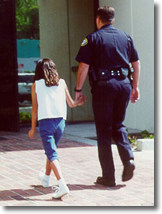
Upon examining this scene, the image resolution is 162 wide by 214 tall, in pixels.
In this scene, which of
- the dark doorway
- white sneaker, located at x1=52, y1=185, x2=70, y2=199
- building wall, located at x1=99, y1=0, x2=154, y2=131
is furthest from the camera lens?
the dark doorway

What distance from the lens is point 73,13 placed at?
12812mm

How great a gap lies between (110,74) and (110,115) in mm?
488

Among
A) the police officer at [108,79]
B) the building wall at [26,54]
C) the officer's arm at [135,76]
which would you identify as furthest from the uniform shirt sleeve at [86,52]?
the building wall at [26,54]

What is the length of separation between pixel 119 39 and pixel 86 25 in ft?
23.9

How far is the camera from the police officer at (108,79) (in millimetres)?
5766

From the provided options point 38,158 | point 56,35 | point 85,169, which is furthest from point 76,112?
point 85,169

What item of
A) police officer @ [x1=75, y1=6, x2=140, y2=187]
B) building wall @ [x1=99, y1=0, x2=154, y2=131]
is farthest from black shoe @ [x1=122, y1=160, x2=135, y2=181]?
building wall @ [x1=99, y1=0, x2=154, y2=131]

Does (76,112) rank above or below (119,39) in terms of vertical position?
below

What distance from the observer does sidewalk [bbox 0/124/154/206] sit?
539 cm

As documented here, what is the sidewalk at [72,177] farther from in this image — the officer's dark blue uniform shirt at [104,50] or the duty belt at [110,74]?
the officer's dark blue uniform shirt at [104,50]

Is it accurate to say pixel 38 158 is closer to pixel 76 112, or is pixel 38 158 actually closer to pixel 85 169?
pixel 85 169

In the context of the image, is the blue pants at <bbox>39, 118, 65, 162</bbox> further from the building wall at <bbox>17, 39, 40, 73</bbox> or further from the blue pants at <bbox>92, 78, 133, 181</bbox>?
the building wall at <bbox>17, 39, 40, 73</bbox>

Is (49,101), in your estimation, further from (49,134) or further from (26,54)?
(26,54)

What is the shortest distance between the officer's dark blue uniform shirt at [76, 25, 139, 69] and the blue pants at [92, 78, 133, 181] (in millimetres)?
212
